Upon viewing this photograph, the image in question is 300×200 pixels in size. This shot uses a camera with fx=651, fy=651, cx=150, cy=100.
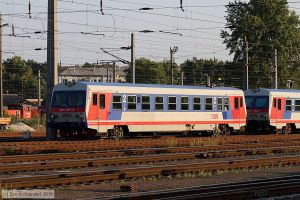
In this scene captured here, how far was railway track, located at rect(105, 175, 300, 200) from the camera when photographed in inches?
470

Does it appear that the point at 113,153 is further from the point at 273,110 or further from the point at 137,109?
the point at 273,110

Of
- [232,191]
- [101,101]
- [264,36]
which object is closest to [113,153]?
[101,101]

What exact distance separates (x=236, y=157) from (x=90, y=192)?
1032 cm

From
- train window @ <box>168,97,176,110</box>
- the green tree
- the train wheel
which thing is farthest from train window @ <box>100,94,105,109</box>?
the green tree

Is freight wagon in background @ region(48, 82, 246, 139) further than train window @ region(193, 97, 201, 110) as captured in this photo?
No

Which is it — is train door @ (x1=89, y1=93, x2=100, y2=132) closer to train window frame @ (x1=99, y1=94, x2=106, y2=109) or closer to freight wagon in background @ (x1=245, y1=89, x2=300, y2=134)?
train window frame @ (x1=99, y1=94, x2=106, y2=109)

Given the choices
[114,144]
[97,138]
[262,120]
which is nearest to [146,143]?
[114,144]

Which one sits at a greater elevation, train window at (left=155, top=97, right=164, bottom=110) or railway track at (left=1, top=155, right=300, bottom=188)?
train window at (left=155, top=97, right=164, bottom=110)

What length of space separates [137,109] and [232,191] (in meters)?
17.7

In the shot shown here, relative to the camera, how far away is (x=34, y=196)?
12703 mm

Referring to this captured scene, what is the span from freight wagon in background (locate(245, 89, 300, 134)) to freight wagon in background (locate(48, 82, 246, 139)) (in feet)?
6.74

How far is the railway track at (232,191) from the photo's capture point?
11.9 meters

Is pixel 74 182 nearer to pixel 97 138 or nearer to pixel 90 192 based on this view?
pixel 90 192

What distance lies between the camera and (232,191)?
1302 centimetres
